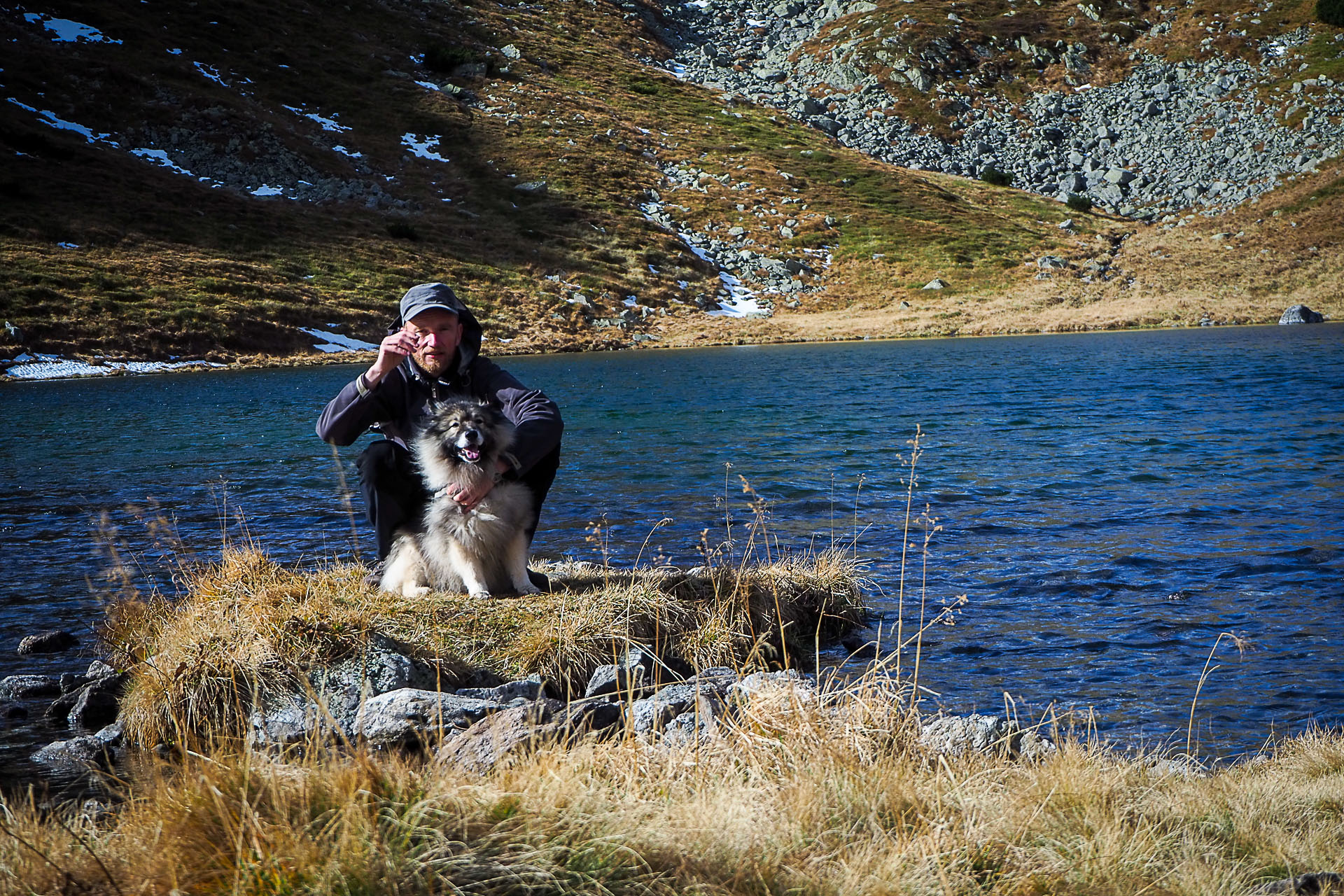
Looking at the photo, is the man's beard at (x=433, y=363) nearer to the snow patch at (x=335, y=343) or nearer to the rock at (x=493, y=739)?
the rock at (x=493, y=739)

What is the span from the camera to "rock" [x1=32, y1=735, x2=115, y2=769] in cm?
612

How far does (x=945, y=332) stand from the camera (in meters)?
58.1

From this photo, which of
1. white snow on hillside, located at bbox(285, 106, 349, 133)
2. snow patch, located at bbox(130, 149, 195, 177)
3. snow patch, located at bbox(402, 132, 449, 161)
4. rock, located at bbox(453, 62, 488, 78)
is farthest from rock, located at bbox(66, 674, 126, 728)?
rock, located at bbox(453, 62, 488, 78)

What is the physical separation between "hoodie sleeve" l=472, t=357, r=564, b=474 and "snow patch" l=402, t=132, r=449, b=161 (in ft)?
247

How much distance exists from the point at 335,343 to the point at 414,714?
47.5m

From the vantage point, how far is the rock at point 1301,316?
52031 mm

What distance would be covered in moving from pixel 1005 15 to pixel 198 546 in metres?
112

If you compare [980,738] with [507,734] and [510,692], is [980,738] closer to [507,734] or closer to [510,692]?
[507,734]

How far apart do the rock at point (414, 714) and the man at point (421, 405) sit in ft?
4.95

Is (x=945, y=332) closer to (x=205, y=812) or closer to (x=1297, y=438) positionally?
(x=1297, y=438)

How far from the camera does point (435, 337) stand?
6648 mm

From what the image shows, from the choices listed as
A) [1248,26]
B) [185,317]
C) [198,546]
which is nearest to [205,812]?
[198,546]

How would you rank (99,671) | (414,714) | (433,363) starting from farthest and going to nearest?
(99,671) < (433,363) < (414,714)


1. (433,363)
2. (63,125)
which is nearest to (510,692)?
(433,363)
